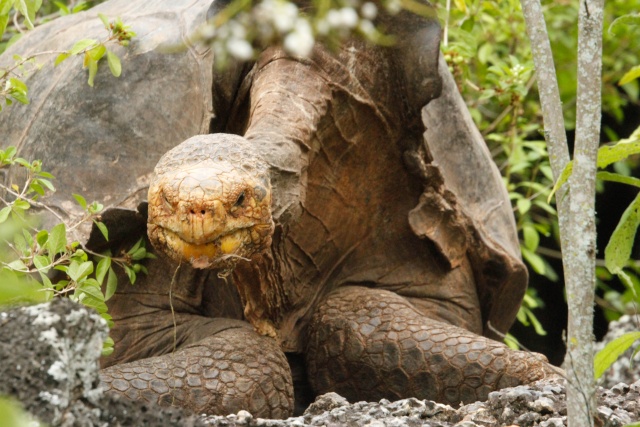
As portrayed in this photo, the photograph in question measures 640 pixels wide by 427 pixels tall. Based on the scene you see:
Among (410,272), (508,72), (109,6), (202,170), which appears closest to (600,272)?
(508,72)

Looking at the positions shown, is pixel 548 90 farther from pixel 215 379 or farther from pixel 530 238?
pixel 530 238

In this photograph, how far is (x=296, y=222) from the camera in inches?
132

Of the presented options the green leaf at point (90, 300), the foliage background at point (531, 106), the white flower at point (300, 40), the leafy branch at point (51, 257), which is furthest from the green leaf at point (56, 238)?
the foliage background at point (531, 106)

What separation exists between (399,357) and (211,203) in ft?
4.55

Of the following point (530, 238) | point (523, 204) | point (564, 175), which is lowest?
point (530, 238)

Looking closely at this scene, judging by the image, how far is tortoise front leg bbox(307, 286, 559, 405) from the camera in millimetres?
3656

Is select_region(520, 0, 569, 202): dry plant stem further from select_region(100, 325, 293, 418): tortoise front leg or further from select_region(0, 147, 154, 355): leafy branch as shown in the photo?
select_region(100, 325, 293, 418): tortoise front leg

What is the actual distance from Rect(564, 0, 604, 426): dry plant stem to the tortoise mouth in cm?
97

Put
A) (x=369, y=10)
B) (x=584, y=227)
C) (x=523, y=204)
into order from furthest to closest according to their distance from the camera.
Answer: (x=523, y=204) < (x=369, y=10) < (x=584, y=227)

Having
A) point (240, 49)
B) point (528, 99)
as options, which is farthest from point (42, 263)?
point (528, 99)

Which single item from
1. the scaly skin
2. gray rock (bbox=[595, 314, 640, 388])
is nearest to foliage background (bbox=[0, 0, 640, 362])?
gray rock (bbox=[595, 314, 640, 388])

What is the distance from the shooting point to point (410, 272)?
14.2 feet

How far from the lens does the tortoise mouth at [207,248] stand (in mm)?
2686

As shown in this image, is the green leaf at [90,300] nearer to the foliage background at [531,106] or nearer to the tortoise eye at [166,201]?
the tortoise eye at [166,201]
